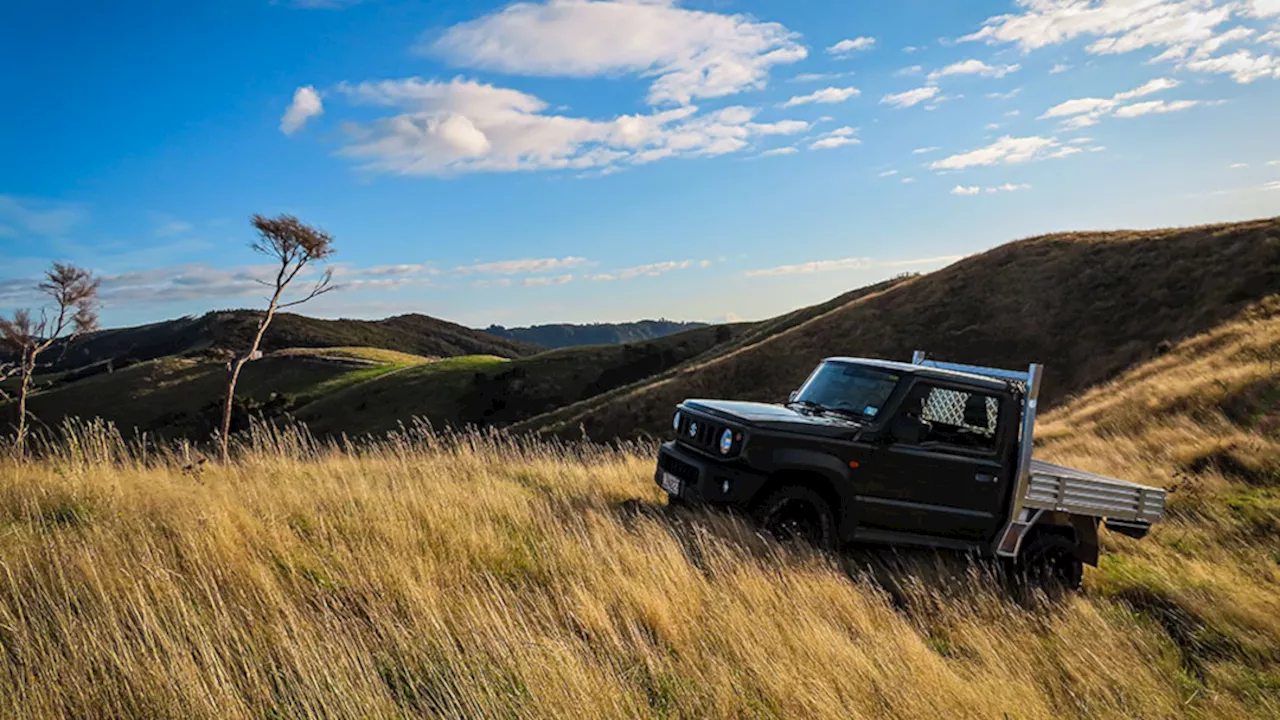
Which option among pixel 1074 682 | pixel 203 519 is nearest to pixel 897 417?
pixel 1074 682

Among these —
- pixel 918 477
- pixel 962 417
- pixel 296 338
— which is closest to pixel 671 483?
pixel 918 477

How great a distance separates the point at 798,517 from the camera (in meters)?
7.10

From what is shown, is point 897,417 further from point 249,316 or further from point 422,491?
point 249,316

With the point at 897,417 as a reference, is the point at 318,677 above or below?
below

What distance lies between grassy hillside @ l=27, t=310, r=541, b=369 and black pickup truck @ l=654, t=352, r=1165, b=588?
10578 cm

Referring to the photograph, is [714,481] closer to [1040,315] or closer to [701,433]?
[701,433]

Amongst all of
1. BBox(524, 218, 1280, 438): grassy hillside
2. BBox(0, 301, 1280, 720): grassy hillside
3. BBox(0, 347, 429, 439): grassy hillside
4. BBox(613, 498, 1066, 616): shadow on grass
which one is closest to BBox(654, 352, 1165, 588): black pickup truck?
BBox(613, 498, 1066, 616): shadow on grass

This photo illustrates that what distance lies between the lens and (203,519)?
18.4 feet

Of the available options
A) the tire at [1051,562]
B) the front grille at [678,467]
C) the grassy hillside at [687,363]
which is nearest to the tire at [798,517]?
the front grille at [678,467]

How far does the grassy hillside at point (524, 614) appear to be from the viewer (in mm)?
3547

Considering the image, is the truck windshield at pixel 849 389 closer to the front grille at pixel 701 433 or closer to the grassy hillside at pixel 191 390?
the front grille at pixel 701 433

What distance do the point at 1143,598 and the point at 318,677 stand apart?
7.47 meters

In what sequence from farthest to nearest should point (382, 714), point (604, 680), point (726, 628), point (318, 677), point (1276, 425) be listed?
point (1276, 425) < point (726, 628) < point (604, 680) < point (318, 677) < point (382, 714)

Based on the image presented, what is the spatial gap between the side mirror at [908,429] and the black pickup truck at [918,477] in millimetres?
14
